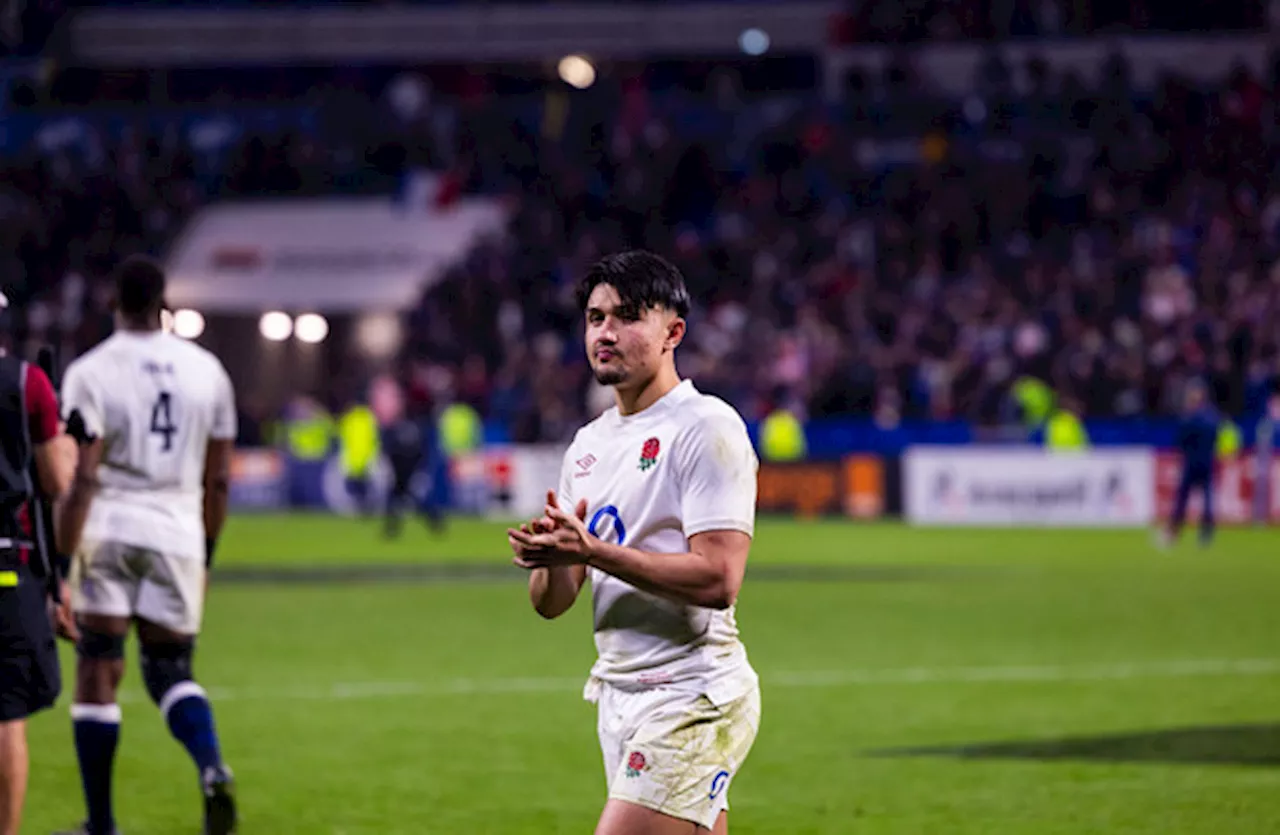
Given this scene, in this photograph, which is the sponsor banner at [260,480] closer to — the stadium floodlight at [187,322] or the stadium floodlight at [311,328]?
the stadium floodlight at [187,322]

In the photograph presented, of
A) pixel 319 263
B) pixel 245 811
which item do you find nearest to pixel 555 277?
pixel 319 263

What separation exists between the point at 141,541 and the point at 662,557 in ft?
12.0

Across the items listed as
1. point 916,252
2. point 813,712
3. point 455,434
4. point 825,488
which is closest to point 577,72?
point 916,252

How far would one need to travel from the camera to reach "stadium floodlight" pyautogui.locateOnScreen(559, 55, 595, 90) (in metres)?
47.9

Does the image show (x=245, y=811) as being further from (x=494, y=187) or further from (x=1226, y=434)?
(x=494, y=187)

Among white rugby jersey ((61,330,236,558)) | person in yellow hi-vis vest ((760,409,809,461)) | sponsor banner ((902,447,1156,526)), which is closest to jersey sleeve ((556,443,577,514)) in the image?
white rugby jersey ((61,330,236,558))

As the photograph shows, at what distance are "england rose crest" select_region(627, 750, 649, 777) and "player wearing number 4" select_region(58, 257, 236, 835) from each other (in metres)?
3.28

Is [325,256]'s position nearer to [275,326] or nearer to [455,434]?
[275,326]

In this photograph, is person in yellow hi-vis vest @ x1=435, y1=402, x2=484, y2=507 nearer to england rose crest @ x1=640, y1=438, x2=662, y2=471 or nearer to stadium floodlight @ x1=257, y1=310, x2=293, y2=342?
stadium floodlight @ x1=257, y1=310, x2=293, y2=342

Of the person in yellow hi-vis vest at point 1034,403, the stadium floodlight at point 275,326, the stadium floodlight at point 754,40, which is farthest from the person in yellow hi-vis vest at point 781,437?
the stadium floodlight at point 754,40

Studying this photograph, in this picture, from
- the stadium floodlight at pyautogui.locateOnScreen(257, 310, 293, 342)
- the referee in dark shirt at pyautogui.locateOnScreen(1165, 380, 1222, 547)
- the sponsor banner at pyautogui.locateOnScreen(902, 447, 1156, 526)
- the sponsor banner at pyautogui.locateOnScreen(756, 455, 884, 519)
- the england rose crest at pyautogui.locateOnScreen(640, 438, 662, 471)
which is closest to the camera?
the england rose crest at pyautogui.locateOnScreen(640, 438, 662, 471)

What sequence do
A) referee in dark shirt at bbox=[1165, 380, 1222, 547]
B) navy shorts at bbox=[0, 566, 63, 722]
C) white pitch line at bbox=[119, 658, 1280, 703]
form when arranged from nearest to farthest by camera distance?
navy shorts at bbox=[0, 566, 63, 722]
white pitch line at bbox=[119, 658, 1280, 703]
referee in dark shirt at bbox=[1165, 380, 1222, 547]

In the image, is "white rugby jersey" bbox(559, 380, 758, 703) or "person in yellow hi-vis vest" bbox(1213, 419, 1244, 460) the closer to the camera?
"white rugby jersey" bbox(559, 380, 758, 703)

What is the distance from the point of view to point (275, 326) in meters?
43.9
